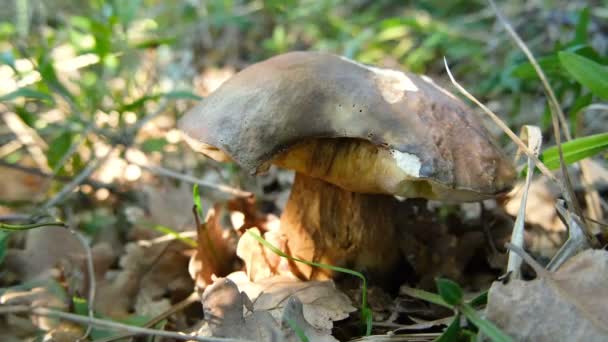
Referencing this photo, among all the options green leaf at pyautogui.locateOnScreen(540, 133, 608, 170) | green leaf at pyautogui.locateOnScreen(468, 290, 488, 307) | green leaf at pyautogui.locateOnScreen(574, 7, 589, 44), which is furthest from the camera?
green leaf at pyautogui.locateOnScreen(574, 7, 589, 44)

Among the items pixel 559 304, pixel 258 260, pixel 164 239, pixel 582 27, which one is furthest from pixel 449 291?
pixel 582 27

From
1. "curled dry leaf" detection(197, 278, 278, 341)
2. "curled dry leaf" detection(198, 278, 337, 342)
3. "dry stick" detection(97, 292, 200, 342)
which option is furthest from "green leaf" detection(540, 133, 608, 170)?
"dry stick" detection(97, 292, 200, 342)

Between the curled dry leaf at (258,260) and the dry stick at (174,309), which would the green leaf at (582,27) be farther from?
the dry stick at (174,309)

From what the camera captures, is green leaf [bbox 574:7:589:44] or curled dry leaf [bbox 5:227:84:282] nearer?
curled dry leaf [bbox 5:227:84:282]

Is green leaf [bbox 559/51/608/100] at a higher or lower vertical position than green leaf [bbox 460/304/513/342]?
higher

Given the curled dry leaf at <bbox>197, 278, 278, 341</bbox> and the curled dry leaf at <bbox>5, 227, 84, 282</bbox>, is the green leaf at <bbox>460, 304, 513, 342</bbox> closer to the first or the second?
the curled dry leaf at <bbox>197, 278, 278, 341</bbox>

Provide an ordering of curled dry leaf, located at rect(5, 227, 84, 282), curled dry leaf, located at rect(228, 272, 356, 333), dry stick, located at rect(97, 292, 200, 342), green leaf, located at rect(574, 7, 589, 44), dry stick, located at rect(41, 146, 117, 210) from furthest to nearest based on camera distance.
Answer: dry stick, located at rect(41, 146, 117, 210) → green leaf, located at rect(574, 7, 589, 44) → curled dry leaf, located at rect(5, 227, 84, 282) → dry stick, located at rect(97, 292, 200, 342) → curled dry leaf, located at rect(228, 272, 356, 333)

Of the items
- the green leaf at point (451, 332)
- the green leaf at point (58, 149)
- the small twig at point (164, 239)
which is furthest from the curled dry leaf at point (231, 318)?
the green leaf at point (58, 149)

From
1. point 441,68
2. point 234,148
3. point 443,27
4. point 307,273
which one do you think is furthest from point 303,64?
point 441,68
